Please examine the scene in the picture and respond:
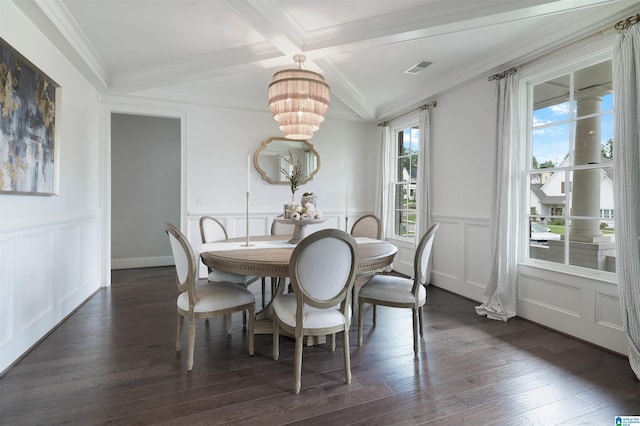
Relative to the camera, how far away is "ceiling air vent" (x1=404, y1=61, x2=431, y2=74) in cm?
353

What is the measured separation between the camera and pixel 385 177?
536 centimetres

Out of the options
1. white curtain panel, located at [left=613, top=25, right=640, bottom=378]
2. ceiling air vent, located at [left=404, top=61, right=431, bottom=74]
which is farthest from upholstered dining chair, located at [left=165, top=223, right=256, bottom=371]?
ceiling air vent, located at [left=404, top=61, right=431, bottom=74]

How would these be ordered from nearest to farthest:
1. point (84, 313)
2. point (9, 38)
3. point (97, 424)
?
point (97, 424) < point (9, 38) < point (84, 313)

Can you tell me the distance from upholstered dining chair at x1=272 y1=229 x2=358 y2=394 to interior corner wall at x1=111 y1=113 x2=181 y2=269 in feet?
14.3

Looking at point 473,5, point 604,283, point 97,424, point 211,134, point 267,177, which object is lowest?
point 97,424

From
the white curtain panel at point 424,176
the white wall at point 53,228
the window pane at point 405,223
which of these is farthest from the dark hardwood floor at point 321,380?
the window pane at point 405,223

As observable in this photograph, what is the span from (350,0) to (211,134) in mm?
2957

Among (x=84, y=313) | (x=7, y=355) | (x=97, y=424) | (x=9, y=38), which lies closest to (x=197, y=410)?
(x=97, y=424)

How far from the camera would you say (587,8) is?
2.43 m

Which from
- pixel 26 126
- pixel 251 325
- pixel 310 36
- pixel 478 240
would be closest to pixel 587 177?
pixel 478 240

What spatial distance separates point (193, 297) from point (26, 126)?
1750 mm

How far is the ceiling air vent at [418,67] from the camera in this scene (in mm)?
3529

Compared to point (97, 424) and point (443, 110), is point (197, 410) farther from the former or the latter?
point (443, 110)

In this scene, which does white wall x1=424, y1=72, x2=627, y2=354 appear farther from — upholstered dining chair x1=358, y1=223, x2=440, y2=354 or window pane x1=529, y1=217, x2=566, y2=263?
upholstered dining chair x1=358, y1=223, x2=440, y2=354
